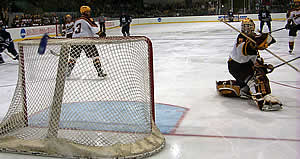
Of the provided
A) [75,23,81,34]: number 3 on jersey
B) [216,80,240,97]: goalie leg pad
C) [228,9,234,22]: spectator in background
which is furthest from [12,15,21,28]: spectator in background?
[228,9,234,22]: spectator in background

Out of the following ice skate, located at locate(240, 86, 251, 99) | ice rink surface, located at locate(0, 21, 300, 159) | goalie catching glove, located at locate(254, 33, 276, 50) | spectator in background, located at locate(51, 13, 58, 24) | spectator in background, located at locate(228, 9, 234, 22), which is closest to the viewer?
ice rink surface, located at locate(0, 21, 300, 159)

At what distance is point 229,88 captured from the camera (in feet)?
10.2

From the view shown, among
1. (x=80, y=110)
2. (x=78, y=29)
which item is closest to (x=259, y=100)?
(x=80, y=110)

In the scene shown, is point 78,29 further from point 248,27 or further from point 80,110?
point 248,27

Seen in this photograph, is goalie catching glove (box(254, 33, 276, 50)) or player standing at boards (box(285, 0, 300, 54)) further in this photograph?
player standing at boards (box(285, 0, 300, 54))

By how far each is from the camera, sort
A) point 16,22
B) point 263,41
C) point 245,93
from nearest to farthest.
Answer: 1. point 263,41
2. point 245,93
3. point 16,22

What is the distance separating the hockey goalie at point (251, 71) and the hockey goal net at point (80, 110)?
95 centimetres

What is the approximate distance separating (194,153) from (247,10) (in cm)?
1750

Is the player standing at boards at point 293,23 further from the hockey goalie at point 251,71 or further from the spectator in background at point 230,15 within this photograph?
the spectator in background at point 230,15

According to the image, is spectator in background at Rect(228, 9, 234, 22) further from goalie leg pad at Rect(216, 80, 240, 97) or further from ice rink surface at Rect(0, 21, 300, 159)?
goalie leg pad at Rect(216, 80, 240, 97)

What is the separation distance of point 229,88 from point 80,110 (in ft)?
4.76

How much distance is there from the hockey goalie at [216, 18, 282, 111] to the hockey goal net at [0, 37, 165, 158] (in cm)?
95

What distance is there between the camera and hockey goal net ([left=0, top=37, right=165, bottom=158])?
1.95 meters

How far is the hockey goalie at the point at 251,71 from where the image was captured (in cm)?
268
